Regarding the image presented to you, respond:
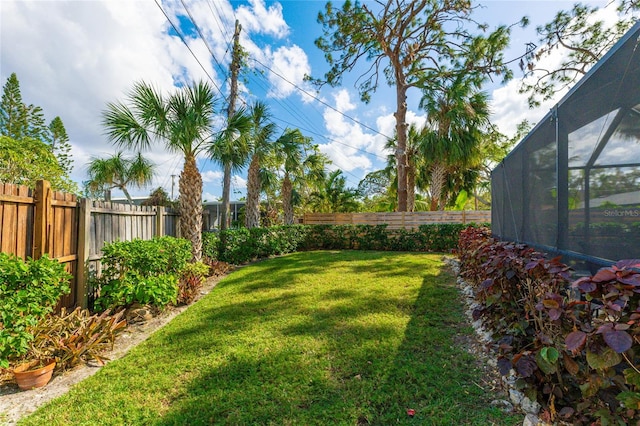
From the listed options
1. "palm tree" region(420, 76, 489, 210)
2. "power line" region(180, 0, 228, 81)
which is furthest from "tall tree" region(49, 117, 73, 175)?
"palm tree" region(420, 76, 489, 210)

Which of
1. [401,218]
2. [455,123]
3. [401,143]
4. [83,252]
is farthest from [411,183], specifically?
[83,252]

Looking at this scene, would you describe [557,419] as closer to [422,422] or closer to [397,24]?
[422,422]

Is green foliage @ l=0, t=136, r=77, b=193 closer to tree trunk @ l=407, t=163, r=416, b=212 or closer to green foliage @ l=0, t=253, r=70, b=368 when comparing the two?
green foliage @ l=0, t=253, r=70, b=368

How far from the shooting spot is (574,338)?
1246mm

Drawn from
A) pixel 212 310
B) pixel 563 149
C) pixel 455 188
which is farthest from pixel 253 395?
pixel 455 188

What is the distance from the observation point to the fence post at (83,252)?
3.67 metres

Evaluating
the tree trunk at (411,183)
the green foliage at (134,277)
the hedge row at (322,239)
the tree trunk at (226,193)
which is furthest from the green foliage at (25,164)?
the tree trunk at (411,183)

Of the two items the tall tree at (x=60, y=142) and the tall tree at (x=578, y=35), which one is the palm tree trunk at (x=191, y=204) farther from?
the tall tree at (x=60, y=142)

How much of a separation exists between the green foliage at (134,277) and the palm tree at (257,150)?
4778 mm

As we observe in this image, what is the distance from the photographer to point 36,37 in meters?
4.46

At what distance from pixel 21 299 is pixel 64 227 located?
152 cm

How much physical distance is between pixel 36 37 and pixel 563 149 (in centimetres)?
753

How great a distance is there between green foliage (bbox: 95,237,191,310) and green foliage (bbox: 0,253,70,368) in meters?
0.93

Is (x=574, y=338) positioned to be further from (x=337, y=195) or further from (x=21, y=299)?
(x=337, y=195)
